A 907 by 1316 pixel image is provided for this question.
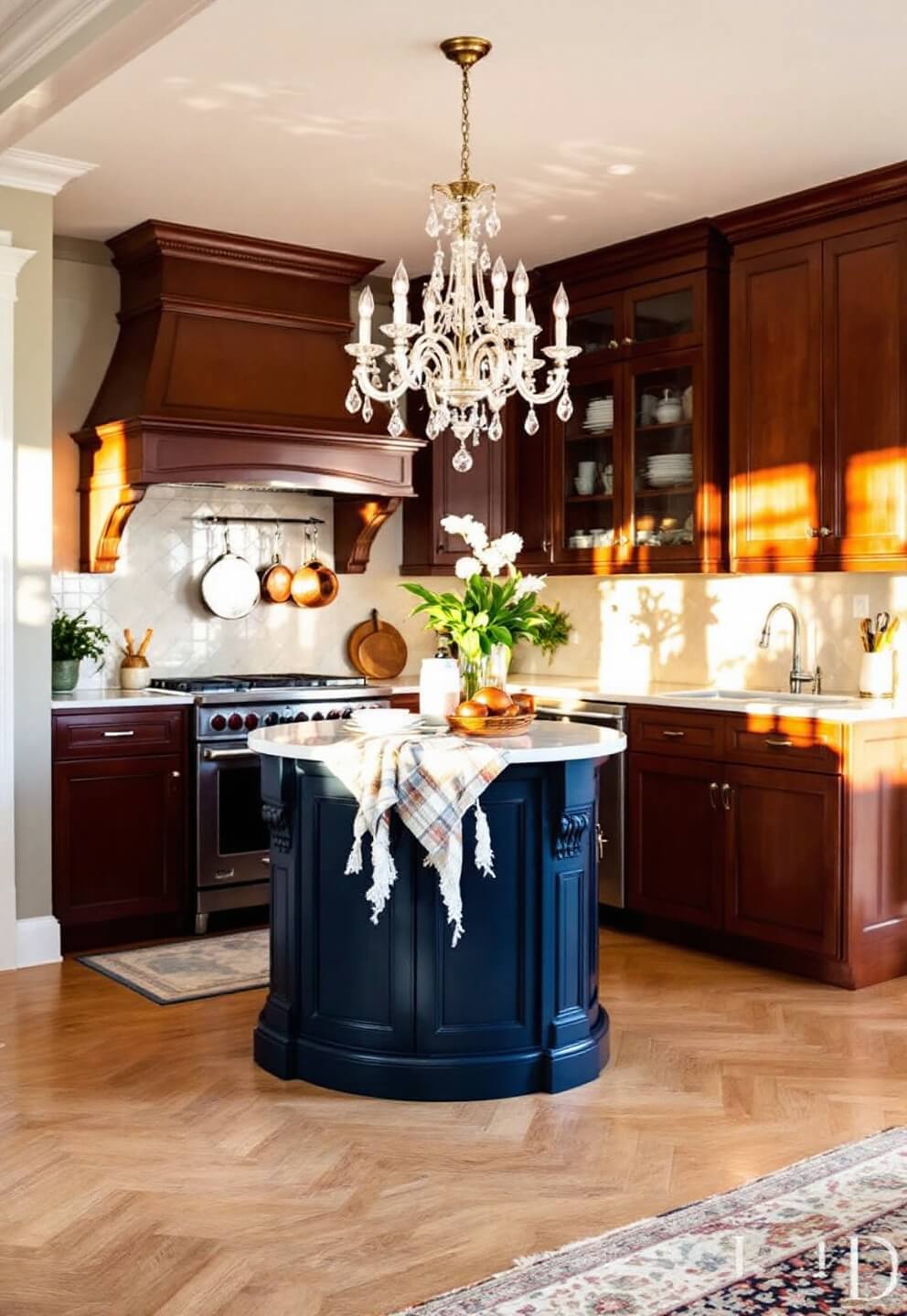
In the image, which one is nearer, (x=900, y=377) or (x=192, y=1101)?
(x=192, y=1101)

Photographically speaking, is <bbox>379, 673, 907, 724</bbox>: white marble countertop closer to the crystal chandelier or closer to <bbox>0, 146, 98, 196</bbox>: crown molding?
the crystal chandelier

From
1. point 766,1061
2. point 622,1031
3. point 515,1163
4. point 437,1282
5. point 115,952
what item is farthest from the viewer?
point 115,952

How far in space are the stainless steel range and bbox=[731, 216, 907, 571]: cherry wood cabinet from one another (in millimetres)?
1889

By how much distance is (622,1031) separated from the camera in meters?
4.29

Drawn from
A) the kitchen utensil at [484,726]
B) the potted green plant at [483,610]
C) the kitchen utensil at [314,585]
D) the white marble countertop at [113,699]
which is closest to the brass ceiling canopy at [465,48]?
the potted green plant at [483,610]

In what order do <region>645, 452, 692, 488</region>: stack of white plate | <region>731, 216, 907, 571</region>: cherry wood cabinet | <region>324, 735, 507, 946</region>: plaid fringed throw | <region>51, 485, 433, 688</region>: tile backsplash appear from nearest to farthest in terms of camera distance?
<region>324, 735, 507, 946</region>: plaid fringed throw → <region>731, 216, 907, 571</region>: cherry wood cabinet → <region>645, 452, 692, 488</region>: stack of white plate → <region>51, 485, 433, 688</region>: tile backsplash

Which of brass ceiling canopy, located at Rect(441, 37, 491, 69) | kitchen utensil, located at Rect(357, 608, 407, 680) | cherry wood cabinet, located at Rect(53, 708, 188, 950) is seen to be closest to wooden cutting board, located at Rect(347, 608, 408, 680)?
kitchen utensil, located at Rect(357, 608, 407, 680)

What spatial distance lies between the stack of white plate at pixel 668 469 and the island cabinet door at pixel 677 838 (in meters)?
1.11

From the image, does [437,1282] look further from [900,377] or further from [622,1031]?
[900,377]

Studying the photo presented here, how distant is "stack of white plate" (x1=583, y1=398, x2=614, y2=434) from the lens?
592 cm

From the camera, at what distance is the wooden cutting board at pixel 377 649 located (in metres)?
6.57

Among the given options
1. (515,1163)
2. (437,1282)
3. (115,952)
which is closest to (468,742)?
(515,1163)

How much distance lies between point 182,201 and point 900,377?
105 inches

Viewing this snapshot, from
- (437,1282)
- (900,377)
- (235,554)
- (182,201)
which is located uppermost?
(182,201)
